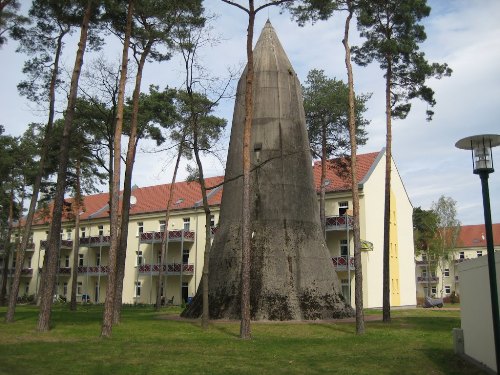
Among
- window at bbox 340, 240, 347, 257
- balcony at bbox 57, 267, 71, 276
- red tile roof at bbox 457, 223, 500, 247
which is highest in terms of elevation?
red tile roof at bbox 457, 223, 500, 247

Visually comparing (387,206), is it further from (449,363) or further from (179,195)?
(179,195)

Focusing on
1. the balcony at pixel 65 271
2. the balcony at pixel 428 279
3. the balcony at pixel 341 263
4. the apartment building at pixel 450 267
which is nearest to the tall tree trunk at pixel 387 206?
the balcony at pixel 341 263

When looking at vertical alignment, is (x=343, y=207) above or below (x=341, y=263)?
above

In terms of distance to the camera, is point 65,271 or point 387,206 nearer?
point 387,206

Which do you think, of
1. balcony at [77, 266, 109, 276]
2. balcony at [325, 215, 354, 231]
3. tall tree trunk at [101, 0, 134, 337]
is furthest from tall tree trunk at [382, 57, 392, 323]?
balcony at [77, 266, 109, 276]

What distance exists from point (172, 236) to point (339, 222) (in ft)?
47.3

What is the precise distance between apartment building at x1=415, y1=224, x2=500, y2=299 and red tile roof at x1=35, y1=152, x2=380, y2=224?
24.6 metres

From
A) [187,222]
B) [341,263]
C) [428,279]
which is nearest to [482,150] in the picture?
[341,263]

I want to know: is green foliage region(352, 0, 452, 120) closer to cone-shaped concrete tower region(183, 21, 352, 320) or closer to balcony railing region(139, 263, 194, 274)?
cone-shaped concrete tower region(183, 21, 352, 320)

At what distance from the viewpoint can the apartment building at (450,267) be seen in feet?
201

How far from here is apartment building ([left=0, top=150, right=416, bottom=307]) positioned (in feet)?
117

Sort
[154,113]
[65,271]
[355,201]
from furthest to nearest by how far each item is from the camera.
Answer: [65,271]
[154,113]
[355,201]

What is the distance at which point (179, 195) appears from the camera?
154ft

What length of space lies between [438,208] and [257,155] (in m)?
41.1
